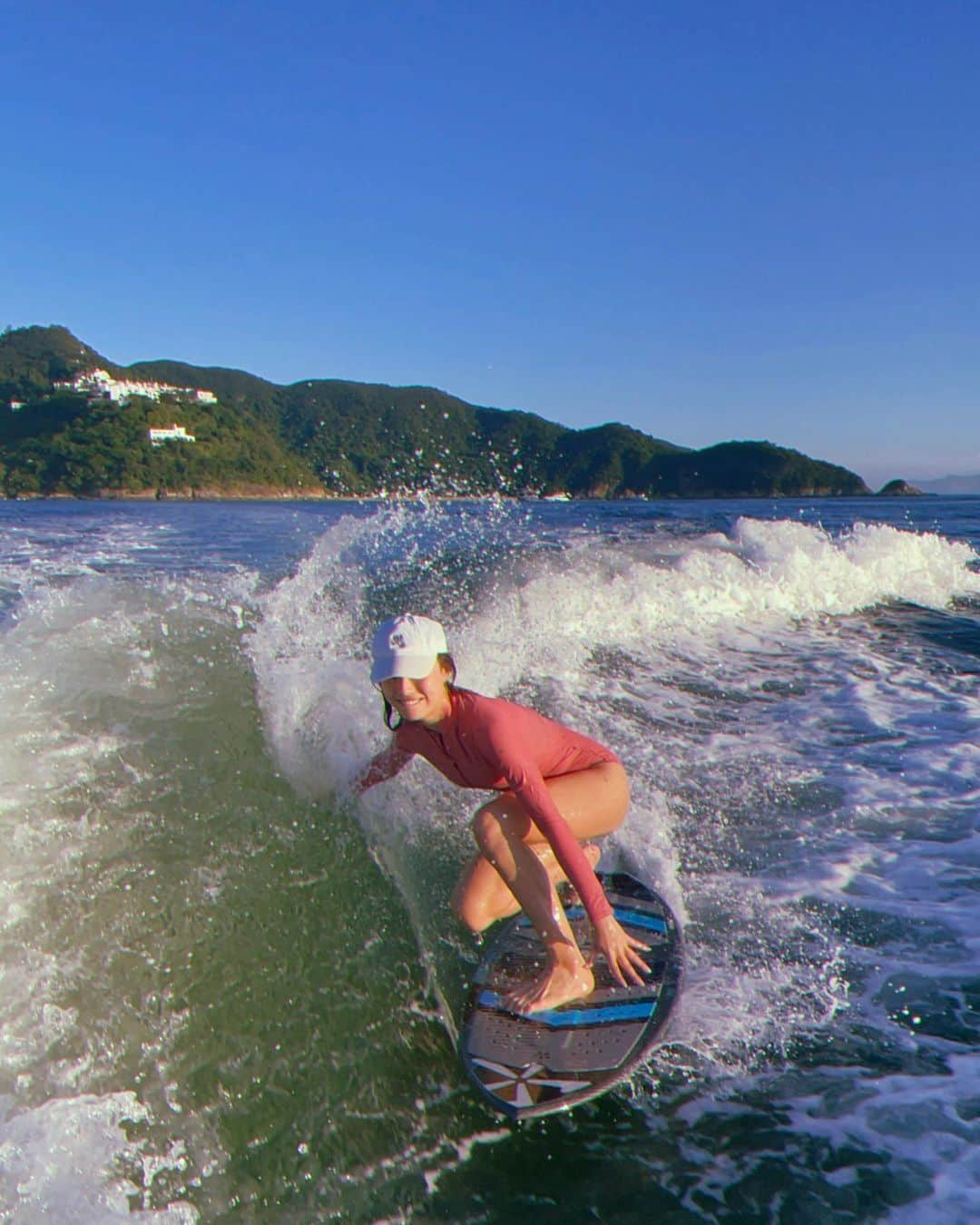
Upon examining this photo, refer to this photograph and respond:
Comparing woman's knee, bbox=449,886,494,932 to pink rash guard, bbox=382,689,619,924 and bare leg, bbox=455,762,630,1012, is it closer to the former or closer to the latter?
bare leg, bbox=455,762,630,1012

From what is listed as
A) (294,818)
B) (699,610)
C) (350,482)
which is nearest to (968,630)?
(699,610)

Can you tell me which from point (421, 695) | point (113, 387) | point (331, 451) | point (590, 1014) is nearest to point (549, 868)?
point (590, 1014)

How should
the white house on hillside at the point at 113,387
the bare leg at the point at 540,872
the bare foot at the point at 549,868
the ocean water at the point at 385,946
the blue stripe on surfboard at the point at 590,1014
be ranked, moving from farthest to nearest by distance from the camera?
the white house on hillside at the point at 113,387
the bare foot at the point at 549,868
the bare leg at the point at 540,872
the blue stripe on surfboard at the point at 590,1014
the ocean water at the point at 385,946

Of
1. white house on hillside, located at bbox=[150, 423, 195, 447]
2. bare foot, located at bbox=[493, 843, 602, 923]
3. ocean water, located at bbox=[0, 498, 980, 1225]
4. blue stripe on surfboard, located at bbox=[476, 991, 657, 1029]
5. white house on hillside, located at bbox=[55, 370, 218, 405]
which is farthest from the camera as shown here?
white house on hillside, located at bbox=[55, 370, 218, 405]

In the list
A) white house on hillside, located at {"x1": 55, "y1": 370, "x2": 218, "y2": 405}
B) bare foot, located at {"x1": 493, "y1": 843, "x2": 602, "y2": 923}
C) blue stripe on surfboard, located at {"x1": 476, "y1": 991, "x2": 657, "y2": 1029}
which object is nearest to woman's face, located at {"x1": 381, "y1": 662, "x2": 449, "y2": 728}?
bare foot, located at {"x1": 493, "y1": 843, "x2": 602, "y2": 923}

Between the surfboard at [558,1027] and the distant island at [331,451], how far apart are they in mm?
36951

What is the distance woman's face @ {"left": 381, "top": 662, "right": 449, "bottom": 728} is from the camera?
3455 millimetres

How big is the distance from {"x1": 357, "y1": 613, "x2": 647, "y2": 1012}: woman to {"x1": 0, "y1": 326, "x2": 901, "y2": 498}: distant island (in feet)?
120

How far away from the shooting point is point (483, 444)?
54.5 meters

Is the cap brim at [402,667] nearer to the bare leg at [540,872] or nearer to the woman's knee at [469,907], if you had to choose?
the bare leg at [540,872]

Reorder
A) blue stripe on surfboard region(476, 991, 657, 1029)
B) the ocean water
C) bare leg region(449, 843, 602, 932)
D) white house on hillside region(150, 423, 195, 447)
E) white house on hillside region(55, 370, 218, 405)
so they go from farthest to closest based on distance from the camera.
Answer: white house on hillside region(55, 370, 218, 405) → white house on hillside region(150, 423, 195, 447) → bare leg region(449, 843, 602, 932) → blue stripe on surfboard region(476, 991, 657, 1029) → the ocean water

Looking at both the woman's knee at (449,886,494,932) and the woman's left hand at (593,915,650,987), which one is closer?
the woman's left hand at (593,915,650,987)

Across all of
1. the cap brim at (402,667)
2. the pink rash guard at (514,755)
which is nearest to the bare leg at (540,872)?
the pink rash guard at (514,755)

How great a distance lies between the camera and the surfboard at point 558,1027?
3082 mm
